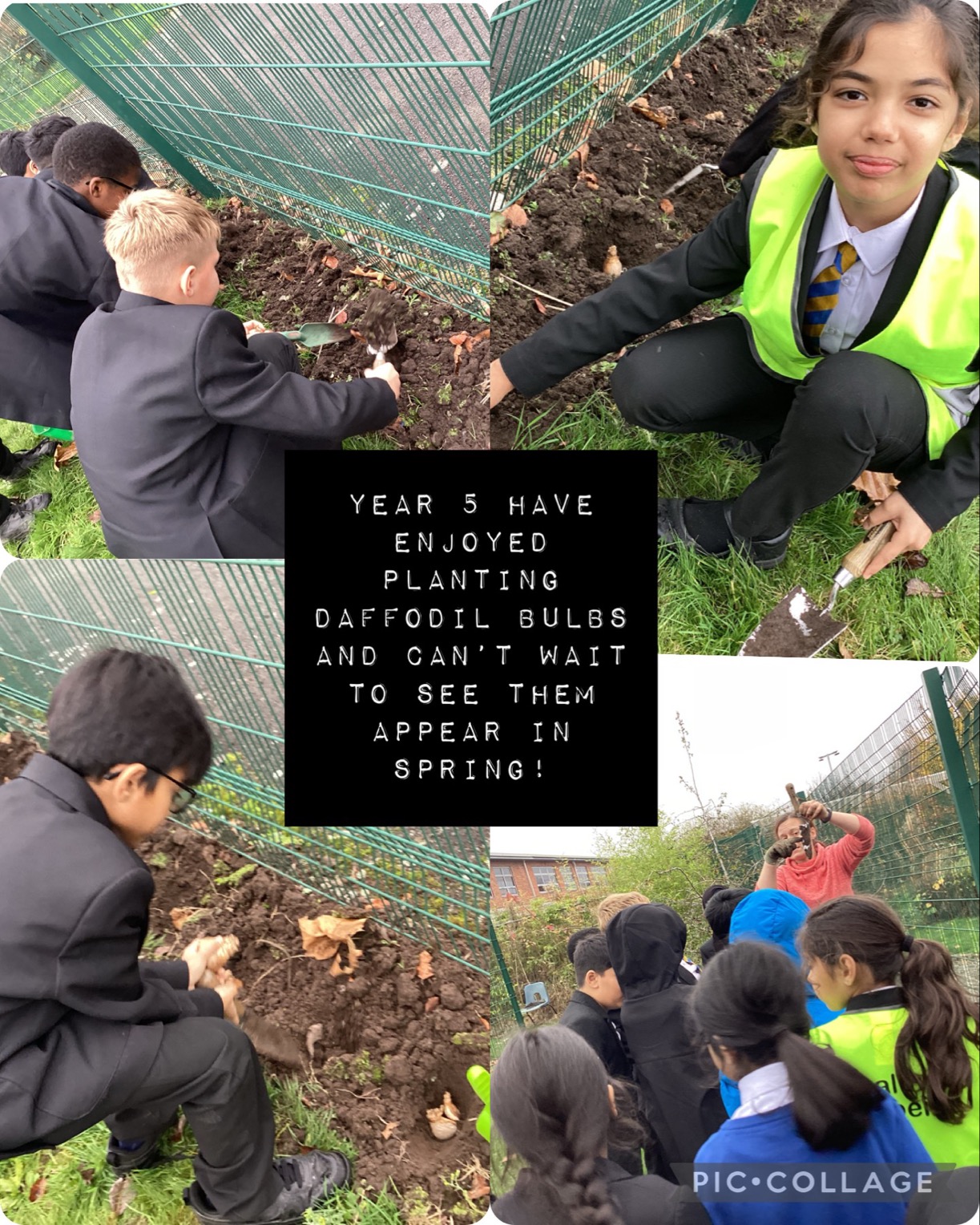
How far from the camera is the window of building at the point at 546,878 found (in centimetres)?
131

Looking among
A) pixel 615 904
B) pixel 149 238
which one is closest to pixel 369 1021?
pixel 615 904

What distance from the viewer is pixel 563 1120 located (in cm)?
127

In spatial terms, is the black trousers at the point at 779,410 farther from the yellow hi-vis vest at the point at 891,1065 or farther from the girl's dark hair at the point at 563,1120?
the girl's dark hair at the point at 563,1120

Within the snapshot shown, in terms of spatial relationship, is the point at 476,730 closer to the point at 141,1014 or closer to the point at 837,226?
the point at 141,1014

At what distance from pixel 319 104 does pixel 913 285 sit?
99 cm

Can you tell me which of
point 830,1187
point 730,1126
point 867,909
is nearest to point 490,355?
point 867,909

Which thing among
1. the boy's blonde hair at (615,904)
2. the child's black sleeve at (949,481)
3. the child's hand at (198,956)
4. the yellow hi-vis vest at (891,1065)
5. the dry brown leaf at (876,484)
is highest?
the child's black sleeve at (949,481)

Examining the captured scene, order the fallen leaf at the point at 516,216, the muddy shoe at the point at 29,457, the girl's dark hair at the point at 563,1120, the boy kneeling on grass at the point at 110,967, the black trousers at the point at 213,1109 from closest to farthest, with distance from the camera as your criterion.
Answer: the boy kneeling on grass at the point at 110,967 → the black trousers at the point at 213,1109 → the girl's dark hair at the point at 563,1120 → the fallen leaf at the point at 516,216 → the muddy shoe at the point at 29,457

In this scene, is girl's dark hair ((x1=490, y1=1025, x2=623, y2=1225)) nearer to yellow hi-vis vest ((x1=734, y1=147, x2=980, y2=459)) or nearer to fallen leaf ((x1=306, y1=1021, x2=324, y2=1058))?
fallen leaf ((x1=306, y1=1021, x2=324, y2=1058))

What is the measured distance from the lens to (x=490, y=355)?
55.2 inches

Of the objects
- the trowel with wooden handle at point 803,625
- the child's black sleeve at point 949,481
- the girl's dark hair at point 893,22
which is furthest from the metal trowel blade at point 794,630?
the girl's dark hair at point 893,22

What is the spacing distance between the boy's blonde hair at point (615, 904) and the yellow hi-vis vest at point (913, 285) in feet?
2.72

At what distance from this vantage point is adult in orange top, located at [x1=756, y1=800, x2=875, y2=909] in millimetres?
1290

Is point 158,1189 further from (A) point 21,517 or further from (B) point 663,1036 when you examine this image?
(A) point 21,517
